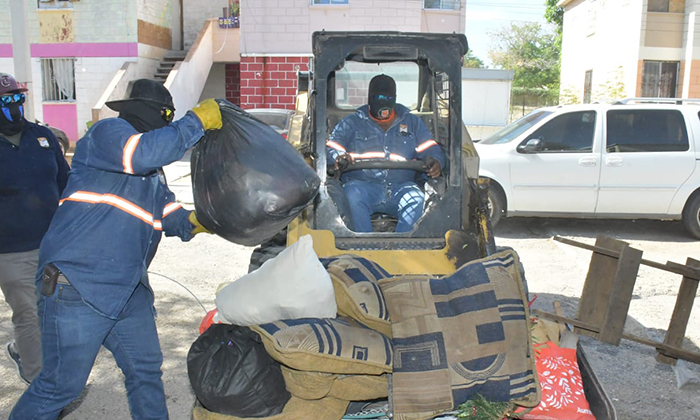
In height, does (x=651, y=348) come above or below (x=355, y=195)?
below

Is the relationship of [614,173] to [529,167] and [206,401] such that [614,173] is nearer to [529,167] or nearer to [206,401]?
[529,167]

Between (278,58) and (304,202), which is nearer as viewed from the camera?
(304,202)

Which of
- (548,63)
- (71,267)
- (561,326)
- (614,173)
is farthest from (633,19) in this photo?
(548,63)

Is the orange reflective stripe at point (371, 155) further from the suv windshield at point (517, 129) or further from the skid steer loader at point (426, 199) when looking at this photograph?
the suv windshield at point (517, 129)

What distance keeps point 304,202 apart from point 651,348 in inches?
127

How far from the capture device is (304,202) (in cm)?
277

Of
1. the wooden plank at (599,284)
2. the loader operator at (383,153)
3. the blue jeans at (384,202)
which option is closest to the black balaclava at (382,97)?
the loader operator at (383,153)

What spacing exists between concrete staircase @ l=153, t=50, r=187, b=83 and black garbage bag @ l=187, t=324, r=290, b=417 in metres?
18.5

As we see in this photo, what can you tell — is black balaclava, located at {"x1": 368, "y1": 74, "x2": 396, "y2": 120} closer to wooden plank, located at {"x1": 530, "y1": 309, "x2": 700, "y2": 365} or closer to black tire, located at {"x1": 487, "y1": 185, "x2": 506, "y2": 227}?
wooden plank, located at {"x1": 530, "y1": 309, "x2": 700, "y2": 365}

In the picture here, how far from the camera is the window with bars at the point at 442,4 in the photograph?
54.4 ft

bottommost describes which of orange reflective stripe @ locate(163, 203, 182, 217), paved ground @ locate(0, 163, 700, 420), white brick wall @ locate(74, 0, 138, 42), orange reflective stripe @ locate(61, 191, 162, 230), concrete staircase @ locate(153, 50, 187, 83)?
paved ground @ locate(0, 163, 700, 420)

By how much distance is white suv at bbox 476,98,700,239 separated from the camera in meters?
7.94

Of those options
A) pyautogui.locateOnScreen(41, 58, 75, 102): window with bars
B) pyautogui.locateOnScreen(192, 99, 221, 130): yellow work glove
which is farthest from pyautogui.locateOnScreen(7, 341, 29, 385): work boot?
pyautogui.locateOnScreen(41, 58, 75, 102): window with bars

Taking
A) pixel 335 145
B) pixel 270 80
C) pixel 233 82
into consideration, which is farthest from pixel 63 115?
pixel 335 145
